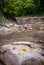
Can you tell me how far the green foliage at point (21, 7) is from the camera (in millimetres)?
29195

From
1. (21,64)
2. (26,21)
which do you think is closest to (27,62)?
(21,64)

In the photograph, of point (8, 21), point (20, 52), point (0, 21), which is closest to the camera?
point (20, 52)

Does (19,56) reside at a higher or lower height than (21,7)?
higher

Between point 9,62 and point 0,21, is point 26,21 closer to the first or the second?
point 0,21

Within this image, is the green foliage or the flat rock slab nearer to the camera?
the flat rock slab

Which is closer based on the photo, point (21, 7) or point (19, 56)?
point (19, 56)

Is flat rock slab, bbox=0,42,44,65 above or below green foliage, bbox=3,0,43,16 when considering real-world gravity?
above

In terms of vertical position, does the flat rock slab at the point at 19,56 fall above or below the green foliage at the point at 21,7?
above

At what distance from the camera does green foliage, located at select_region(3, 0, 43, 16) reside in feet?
95.8

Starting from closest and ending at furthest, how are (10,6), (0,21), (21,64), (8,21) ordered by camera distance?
(21,64) < (0,21) < (8,21) < (10,6)

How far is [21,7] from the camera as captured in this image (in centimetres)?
3566

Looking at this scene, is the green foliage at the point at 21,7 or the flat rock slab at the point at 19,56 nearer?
the flat rock slab at the point at 19,56

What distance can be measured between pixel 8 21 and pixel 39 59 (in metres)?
18.7

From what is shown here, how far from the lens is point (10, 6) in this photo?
29297 mm
